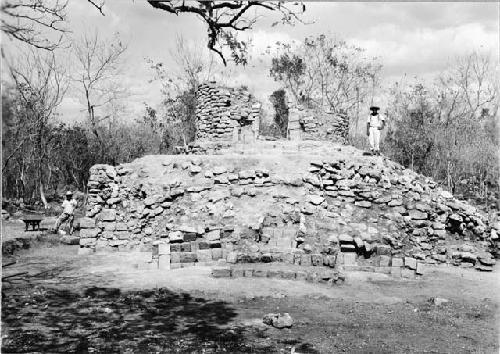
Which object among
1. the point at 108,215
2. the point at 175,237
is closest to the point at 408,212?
the point at 175,237

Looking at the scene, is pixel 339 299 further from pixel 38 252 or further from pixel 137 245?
pixel 38 252

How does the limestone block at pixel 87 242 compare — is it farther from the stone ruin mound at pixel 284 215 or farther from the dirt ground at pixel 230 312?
the dirt ground at pixel 230 312

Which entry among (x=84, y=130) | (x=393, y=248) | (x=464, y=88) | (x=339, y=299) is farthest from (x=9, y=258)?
(x=464, y=88)

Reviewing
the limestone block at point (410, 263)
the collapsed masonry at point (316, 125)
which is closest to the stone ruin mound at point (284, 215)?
the limestone block at point (410, 263)

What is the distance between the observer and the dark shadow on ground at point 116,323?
5301 millimetres

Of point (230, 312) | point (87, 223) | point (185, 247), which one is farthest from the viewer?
point (87, 223)

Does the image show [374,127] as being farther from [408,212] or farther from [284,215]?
[284,215]

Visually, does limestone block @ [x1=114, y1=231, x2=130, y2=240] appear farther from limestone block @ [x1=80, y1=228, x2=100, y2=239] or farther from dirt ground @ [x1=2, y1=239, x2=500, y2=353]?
dirt ground @ [x1=2, y1=239, x2=500, y2=353]

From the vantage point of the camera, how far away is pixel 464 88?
27.6 meters

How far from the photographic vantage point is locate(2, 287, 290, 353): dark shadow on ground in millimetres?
5301

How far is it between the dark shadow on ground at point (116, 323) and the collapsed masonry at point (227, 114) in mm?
10146

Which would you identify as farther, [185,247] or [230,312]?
[185,247]

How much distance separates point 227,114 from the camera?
17.2 metres

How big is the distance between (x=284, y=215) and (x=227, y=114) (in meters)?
6.89
